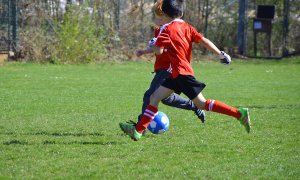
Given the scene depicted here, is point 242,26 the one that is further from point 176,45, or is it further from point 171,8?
point 176,45

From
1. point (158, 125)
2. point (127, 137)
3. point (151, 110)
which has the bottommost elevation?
point (127, 137)

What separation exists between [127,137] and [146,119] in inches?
24.7

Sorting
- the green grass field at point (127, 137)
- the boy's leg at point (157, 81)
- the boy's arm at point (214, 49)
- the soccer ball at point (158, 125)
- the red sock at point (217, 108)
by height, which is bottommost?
the green grass field at point (127, 137)

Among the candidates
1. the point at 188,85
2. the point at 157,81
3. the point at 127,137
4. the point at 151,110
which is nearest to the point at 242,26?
the point at 157,81

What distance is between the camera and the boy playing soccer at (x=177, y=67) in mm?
6738

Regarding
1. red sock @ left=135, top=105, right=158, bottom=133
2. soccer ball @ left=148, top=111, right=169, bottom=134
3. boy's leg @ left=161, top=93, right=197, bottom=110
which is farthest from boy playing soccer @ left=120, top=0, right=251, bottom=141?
boy's leg @ left=161, top=93, right=197, bottom=110

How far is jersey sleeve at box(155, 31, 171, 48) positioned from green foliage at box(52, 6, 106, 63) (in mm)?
15412

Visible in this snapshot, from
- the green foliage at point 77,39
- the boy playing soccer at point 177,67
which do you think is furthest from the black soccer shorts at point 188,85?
the green foliage at point 77,39

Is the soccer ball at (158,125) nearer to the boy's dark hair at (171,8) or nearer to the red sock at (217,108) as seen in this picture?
the red sock at (217,108)

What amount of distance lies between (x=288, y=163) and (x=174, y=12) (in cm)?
216

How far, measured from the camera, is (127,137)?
24.6 feet

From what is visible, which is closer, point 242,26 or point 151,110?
point 151,110

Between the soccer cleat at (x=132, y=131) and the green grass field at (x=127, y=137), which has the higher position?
the soccer cleat at (x=132, y=131)

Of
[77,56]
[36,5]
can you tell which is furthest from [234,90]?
[36,5]
